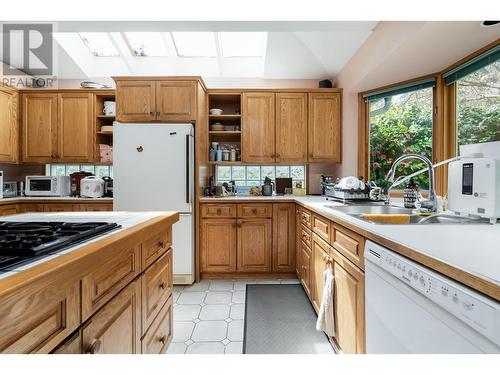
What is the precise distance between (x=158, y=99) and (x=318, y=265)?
2.37m

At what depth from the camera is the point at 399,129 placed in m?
2.77

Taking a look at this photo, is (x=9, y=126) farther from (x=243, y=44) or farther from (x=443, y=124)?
(x=443, y=124)

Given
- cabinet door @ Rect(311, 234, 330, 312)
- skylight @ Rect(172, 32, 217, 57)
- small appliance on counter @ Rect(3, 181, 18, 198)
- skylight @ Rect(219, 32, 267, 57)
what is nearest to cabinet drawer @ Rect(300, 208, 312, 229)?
cabinet door @ Rect(311, 234, 330, 312)

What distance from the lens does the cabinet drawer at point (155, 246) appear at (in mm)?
1232

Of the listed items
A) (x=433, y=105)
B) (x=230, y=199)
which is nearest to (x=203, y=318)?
(x=230, y=199)

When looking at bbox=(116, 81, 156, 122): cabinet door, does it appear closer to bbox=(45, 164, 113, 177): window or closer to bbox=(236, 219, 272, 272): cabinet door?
bbox=(45, 164, 113, 177): window

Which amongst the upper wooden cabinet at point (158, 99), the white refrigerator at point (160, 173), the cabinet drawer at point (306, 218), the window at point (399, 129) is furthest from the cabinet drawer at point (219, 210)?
the window at point (399, 129)

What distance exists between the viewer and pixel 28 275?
551mm

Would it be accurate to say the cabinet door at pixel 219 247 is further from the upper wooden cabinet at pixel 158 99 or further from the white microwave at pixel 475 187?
the white microwave at pixel 475 187

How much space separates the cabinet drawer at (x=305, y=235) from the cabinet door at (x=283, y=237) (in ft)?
0.91

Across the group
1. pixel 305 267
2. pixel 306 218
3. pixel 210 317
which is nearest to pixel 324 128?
pixel 306 218

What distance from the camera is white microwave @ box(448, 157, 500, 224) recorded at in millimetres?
1252

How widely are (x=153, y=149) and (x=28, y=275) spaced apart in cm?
242
